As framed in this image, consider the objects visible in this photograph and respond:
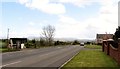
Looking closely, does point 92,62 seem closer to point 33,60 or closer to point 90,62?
point 90,62

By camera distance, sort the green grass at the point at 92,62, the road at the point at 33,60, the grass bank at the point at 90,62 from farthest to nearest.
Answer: the green grass at the point at 92,62 → the road at the point at 33,60 → the grass bank at the point at 90,62

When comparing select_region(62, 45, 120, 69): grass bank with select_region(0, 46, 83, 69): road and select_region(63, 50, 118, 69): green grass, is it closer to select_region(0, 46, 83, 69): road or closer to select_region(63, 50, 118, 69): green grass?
select_region(63, 50, 118, 69): green grass

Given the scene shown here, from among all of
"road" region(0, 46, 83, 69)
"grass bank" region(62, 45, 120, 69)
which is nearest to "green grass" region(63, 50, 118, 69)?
"grass bank" region(62, 45, 120, 69)

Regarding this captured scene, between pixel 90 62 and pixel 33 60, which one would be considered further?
pixel 33 60

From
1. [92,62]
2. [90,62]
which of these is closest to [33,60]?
[90,62]

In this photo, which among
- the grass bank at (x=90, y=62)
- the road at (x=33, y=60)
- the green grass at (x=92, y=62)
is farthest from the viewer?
the green grass at (x=92, y=62)

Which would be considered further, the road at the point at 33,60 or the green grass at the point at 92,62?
the green grass at the point at 92,62

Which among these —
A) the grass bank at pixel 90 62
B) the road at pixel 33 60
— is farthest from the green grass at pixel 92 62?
the road at pixel 33 60

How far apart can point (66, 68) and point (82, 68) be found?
104 centimetres

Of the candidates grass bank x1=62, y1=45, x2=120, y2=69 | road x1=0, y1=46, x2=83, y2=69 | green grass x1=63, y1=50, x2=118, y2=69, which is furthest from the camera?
green grass x1=63, y1=50, x2=118, y2=69

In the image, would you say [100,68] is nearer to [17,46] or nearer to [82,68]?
[82,68]

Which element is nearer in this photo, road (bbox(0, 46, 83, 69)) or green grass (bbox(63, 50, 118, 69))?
road (bbox(0, 46, 83, 69))

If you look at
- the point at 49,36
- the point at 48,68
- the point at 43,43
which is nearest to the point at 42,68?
the point at 48,68

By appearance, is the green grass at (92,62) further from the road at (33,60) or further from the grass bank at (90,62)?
the road at (33,60)
